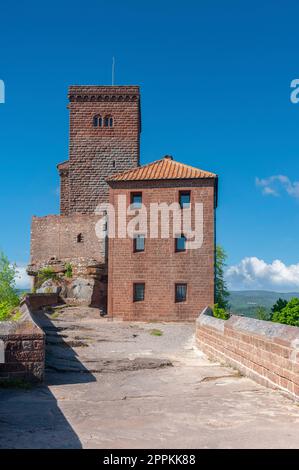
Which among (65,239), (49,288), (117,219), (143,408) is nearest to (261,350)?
(143,408)

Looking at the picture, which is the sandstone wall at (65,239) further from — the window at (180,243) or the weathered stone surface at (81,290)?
the window at (180,243)

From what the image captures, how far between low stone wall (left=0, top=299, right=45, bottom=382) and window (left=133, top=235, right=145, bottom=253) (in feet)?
70.1

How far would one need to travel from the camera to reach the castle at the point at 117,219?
1169 inches

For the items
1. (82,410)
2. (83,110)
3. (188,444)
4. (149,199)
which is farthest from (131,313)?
(188,444)

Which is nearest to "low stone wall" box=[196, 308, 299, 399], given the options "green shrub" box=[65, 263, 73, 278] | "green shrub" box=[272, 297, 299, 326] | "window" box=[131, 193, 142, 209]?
"window" box=[131, 193, 142, 209]

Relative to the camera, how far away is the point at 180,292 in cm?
2973

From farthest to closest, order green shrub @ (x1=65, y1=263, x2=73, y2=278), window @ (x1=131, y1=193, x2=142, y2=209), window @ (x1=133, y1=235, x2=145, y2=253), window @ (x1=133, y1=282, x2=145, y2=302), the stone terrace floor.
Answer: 1. green shrub @ (x1=65, y1=263, x2=73, y2=278)
2. window @ (x1=131, y1=193, x2=142, y2=209)
3. window @ (x1=133, y1=235, x2=145, y2=253)
4. window @ (x1=133, y1=282, x2=145, y2=302)
5. the stone terrace floor

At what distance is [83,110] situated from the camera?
1529 inches

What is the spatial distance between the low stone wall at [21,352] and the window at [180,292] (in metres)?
21.0

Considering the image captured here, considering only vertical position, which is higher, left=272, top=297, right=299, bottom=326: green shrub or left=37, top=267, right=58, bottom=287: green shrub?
left=37, top=267, right=58, bottom=287: green shrub

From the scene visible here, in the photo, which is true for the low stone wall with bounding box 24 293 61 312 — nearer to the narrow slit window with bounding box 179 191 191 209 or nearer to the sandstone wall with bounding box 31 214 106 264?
the sandstone wall with bounding box 31 214 106 264

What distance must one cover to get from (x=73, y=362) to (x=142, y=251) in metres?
18.2

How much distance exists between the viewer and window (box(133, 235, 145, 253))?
30344 mm
